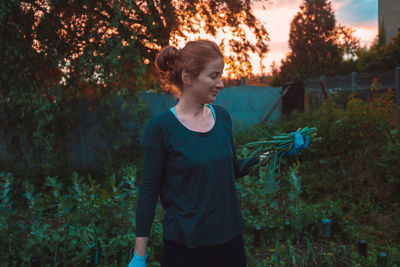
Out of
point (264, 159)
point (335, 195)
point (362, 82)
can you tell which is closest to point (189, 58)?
point (264, 159)

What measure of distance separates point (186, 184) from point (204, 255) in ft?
1.15

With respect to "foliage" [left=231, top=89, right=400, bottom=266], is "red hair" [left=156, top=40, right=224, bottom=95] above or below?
above

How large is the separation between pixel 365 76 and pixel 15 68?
1135cm

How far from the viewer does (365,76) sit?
493 inches

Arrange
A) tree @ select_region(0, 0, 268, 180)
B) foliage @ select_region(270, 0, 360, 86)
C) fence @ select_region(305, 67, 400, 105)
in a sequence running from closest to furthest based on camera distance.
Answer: tree @ select_region(0, 0, 268, 180) → fence @ select_region(305, 67, 400, 105) → foliage @ select_region(270, 0, 360, 86)

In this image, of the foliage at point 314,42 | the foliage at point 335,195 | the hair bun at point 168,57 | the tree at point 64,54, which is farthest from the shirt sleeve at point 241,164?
the foliage at point 314,42

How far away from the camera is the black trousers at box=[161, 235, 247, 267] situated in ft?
5.31

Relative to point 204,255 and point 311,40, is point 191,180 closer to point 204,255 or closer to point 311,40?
point 204,255

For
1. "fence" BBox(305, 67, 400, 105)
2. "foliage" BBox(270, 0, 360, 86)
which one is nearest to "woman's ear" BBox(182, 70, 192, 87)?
"fence" BBox(305, 67, 400, 105)

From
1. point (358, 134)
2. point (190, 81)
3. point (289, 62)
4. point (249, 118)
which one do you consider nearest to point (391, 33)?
point (249, 118)

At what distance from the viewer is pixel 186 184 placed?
160cm

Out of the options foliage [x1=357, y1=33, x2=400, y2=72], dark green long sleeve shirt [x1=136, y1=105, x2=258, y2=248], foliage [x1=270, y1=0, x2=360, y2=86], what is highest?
foliage [x1=270, y1=0, x2=360, y2=86]

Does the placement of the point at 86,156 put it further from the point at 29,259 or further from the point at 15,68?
the point at 29,259

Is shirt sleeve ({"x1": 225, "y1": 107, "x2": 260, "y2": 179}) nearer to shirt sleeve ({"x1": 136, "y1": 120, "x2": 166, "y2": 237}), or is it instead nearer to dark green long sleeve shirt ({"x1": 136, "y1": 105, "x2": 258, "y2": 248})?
dark green long sleeve shirt ({"x1": 136, "y1": 105, "x2": 258, "y2": 248})
